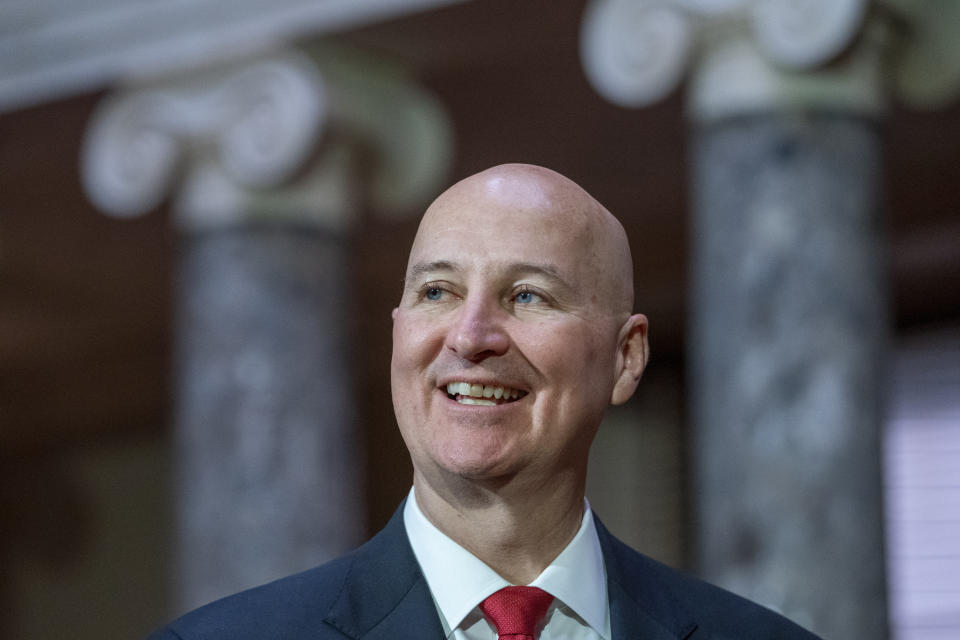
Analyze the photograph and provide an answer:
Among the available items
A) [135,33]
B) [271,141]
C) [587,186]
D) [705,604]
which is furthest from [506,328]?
[587,186]

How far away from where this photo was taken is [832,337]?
493 centimetres

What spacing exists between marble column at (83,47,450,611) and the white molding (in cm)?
13

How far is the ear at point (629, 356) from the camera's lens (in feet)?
6.90

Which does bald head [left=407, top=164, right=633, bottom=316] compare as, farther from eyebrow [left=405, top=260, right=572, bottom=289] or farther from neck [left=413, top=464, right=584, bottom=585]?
neck [left=413, top=464, right=584, bottom=585]

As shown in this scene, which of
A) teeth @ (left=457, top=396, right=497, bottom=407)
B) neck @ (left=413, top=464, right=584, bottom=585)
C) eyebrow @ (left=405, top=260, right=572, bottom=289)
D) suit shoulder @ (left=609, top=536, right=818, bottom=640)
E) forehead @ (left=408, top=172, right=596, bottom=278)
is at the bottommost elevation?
suit shoulder @ (left=609, top=536, right=818, bottom=640)

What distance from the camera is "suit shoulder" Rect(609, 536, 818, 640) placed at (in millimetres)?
2207

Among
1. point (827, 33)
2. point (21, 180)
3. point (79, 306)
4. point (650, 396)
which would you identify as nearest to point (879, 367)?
point (827, 33)

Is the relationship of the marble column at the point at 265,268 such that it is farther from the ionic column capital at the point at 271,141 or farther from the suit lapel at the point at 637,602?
the suit lapel at the point at 637,602

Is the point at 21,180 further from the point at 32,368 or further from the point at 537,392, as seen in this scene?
the point at 537,392

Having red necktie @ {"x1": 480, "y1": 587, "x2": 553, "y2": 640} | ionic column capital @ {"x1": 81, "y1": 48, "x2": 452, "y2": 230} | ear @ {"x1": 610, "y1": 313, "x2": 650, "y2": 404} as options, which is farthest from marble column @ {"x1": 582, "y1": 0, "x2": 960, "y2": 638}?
red necktie @ {"x1": 480, "y1": 587, "x2": 553, "y2": 640}

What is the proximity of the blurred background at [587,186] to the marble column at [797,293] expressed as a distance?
1 cm

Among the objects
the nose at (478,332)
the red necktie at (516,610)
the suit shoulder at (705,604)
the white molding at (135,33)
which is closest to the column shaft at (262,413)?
the white molding at (135,33)

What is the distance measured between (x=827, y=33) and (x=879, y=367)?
1.15m

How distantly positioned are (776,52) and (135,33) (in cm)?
338
